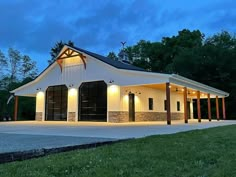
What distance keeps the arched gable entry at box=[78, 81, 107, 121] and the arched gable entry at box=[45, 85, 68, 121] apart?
1.76 meters

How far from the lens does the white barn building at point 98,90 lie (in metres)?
17.9

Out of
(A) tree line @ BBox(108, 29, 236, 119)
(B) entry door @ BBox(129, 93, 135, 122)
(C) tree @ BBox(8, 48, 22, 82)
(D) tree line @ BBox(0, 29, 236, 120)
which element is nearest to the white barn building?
(B) entry door @ BBox(129, 93, 135, 122)

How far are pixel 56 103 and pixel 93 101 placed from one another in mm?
3998

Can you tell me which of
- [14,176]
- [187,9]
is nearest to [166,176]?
[14,176]

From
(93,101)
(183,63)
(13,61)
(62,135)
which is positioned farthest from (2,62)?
(62,135)

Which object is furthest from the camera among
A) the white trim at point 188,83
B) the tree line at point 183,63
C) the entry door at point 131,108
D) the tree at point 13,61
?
the tree at point 13,61

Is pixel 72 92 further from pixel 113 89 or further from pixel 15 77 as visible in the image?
pixel 15 77

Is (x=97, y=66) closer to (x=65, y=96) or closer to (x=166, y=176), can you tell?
(x=65, y=96)

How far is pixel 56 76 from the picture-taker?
22.1 m

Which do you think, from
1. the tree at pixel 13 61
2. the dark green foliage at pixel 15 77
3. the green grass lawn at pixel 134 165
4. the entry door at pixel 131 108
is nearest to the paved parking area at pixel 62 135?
the green grass lawn at pixel 134 165

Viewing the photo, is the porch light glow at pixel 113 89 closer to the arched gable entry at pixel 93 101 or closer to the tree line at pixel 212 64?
the arched gable entry at pixel 93 101

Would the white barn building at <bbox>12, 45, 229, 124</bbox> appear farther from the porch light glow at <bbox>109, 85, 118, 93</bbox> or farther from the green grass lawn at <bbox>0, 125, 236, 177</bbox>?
the green grass lawn at <bbox>0, 125, 236, 177</bbox>

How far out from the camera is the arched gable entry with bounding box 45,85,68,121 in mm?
21422

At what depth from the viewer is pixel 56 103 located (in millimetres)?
22031
